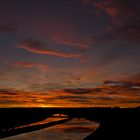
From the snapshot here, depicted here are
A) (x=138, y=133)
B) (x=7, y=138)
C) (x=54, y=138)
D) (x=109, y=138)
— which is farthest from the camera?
(x=54, y=138)

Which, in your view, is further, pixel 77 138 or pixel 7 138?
pixel 77 138

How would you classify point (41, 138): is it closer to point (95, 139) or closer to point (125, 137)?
point (95, 139)

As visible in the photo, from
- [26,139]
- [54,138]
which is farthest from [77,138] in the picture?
[26,139]

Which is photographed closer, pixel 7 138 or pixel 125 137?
pixel 125 137

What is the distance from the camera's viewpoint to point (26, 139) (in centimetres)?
2222

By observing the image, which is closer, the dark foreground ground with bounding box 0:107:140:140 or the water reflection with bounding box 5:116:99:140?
the dark foreground ground with bounding box 0:107:140:140

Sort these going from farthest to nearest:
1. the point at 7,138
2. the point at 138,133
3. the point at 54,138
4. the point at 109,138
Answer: the point at 54,138 → the point at 7,138 → the point at 138,133 → the point at 109,138

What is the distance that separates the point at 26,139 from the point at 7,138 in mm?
1432

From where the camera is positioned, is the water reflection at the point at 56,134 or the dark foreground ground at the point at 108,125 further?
the water reflection at the point at 56,134

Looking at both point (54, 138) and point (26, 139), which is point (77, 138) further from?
point (26, 139)

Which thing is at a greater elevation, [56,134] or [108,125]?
[108,125]

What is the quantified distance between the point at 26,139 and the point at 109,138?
281 inches

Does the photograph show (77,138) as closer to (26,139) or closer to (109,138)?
(26,139)

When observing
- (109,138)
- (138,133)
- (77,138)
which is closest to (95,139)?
(109,138)
